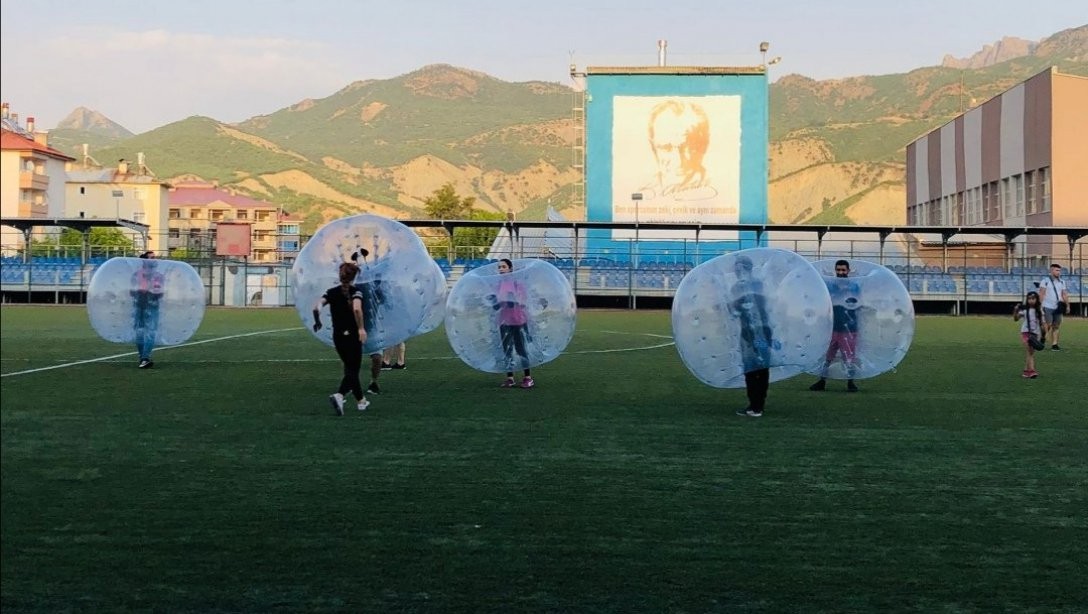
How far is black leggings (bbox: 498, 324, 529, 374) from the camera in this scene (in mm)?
13617

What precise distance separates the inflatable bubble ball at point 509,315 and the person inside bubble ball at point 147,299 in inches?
165

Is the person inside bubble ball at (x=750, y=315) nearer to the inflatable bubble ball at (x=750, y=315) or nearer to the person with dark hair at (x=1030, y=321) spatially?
the inflatable bubble ball at (x=750, y=315)

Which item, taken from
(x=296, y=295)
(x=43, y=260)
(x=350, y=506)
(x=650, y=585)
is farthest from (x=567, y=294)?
(x=43, y=260)

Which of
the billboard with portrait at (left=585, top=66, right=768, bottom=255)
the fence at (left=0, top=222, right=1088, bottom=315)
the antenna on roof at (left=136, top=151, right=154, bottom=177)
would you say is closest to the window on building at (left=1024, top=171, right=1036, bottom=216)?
the fence at (left=0, top=222, right=1088, bottom=315)

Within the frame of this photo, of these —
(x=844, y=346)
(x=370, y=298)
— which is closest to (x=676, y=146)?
(x=844, y=346)

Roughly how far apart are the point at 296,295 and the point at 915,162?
261 ft

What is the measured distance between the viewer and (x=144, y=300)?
15.1m

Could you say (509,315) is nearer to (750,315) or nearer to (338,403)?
(338,403)

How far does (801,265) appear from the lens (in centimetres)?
1102

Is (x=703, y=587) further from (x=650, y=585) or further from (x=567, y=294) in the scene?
(x=567, y=294)

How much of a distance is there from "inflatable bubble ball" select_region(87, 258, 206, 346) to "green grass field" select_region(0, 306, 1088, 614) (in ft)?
8.16

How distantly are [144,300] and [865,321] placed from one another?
29.9 feet

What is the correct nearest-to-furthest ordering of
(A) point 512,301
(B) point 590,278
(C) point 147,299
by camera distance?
(A) point 512,301, (C) point 147,299, (B) point 590,278

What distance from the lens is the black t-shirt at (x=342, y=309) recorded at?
1098cm
